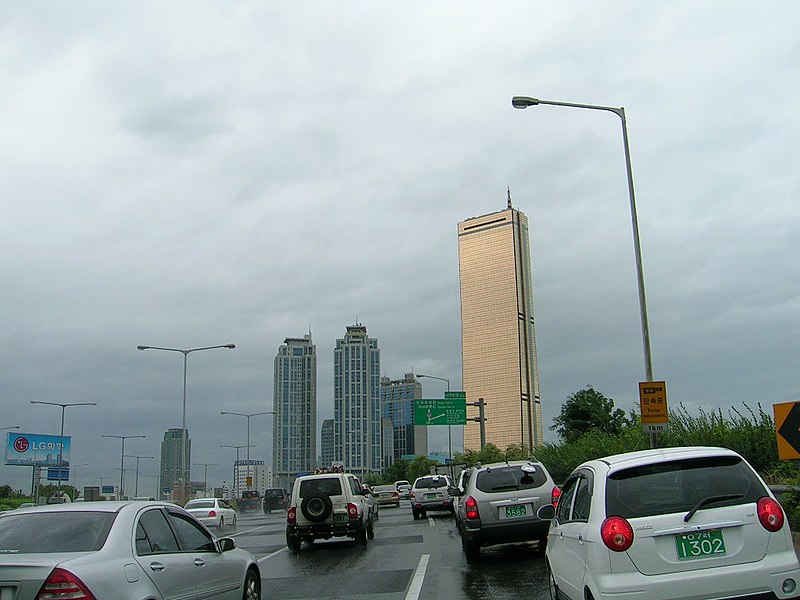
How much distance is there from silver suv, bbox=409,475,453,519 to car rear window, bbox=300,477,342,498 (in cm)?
1403

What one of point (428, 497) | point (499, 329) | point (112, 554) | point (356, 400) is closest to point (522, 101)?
point (112, 554)

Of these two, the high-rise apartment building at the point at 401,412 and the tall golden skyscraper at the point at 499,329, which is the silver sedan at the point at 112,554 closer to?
the tall golden skyscraper at the point at 499,329

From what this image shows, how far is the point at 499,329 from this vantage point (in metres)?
114

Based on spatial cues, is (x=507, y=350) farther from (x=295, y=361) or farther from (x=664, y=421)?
(x=664, y=421)

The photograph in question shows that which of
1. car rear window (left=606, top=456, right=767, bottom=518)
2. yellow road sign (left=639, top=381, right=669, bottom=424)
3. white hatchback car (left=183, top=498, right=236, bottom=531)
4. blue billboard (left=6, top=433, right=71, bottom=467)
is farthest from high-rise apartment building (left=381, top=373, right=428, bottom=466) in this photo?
car rear window (left=606, top=456, right=767, bottom=518)

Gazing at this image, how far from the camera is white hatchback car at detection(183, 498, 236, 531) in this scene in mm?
29094

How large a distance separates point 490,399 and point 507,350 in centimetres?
723

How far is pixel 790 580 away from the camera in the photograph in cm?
636

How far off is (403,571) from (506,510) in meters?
2.16

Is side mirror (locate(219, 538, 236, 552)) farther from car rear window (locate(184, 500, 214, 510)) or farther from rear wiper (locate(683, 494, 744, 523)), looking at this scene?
car rear window (locate(184, 500, 214, 510))

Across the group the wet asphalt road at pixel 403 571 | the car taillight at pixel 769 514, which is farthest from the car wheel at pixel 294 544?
the car taillight at pixel 769 514

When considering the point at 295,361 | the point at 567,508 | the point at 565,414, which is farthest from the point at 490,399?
the point at 567,508

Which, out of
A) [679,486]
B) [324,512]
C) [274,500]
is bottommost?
[274,500]

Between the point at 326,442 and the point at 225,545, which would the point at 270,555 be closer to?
the point at 225,545
